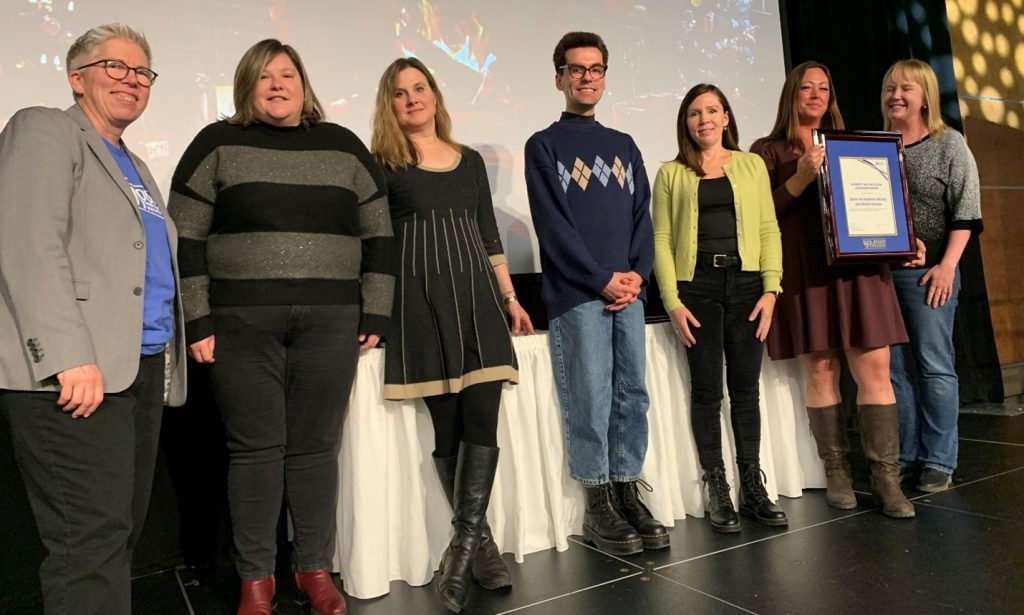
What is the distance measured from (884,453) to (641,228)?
3.59ft

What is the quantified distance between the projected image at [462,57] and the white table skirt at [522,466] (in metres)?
0.92

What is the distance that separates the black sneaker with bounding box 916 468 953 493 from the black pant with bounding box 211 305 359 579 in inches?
81.0

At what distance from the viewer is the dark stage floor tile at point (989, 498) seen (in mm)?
2279

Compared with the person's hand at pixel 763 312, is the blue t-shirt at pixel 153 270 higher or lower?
higher

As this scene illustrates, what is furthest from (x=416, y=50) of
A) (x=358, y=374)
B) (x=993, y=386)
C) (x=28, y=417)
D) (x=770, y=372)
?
(x=993, y=386)

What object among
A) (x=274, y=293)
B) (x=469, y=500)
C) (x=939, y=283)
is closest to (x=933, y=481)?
(x=939, y=283)

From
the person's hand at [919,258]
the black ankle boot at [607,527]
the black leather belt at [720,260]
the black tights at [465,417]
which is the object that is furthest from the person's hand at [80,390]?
the person's hand at [919,258]

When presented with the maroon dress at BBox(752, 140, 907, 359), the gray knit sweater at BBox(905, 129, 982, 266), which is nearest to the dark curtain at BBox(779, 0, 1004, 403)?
the gray knit sweater at BBox(905, 129, 982, 266)

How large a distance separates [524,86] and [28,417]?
7.66ft

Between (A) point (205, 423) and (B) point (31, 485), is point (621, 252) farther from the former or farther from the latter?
(B) point (31, 485)

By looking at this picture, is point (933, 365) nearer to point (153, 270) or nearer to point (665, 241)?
point (665, 241)

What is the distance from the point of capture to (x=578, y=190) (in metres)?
2.20

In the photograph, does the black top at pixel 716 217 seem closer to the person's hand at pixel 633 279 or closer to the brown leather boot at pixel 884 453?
the person's hand at pixel 633 279

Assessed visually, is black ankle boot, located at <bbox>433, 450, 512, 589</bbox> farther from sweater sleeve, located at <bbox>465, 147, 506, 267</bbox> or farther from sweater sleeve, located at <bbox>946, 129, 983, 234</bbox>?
sweater sleeve, located at <bbox>946, 129, 983, 234</bbox>
